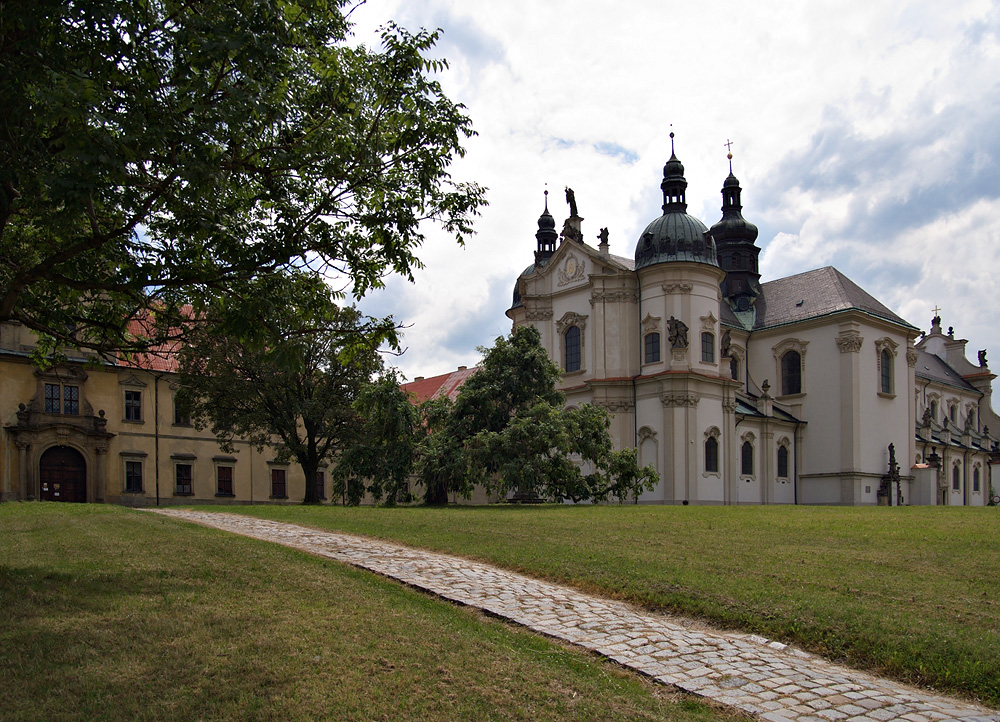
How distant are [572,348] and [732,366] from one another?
13.1 m

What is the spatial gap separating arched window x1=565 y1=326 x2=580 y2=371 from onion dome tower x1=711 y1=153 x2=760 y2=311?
52.8 ft

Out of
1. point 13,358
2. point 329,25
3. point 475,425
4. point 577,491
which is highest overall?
point 329,25

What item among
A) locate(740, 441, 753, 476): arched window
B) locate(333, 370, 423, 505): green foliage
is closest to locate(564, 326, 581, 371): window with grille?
locate(740, 441, 753, 476): arched window

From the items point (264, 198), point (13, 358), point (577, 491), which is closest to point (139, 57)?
point (264, 198)

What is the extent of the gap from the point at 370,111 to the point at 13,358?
3608 cm

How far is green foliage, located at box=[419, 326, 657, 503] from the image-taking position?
1169 inches

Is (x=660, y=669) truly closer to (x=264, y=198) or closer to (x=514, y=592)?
(x=514, y=592)

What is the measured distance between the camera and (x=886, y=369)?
5272 cm

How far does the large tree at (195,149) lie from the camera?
8.77 metres

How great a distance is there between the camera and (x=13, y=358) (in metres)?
40.5

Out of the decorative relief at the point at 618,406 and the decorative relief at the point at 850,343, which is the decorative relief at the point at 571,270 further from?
the decorative relief at the point at 850,343

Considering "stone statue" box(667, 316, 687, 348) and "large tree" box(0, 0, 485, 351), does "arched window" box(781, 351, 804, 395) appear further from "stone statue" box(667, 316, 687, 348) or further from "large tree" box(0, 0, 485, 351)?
"large tree" box(0, 0, 485, 351)

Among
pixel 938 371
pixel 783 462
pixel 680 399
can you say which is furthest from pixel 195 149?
pixel 938 371

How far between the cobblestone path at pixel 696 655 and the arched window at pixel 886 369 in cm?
4521
